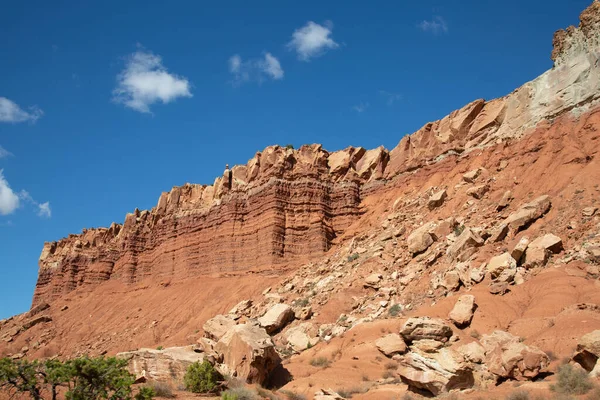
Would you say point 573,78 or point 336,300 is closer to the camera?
point 336,300

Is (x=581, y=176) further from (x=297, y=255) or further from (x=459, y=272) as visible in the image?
(x=297, y=255)

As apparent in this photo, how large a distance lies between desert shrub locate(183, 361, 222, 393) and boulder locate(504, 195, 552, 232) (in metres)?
15.0

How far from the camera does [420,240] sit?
87.4 ft

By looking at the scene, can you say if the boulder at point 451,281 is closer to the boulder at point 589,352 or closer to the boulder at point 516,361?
the boulder at point 516,361

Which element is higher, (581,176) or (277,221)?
(277,221)

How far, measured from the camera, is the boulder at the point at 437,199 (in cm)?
3169

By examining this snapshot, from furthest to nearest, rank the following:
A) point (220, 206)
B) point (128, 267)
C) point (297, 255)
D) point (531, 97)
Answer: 1. point (128, 267)
2. point (220, 206)
3. point (297, 255)
4. point (531, 97)

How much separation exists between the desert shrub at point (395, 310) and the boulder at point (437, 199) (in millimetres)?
11366

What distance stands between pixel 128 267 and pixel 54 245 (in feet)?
82.8

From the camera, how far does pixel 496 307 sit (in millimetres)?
18094

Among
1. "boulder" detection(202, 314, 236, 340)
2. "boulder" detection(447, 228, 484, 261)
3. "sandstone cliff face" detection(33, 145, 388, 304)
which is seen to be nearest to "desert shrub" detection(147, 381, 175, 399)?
"boulder" detection(202, 314, 236, 340)

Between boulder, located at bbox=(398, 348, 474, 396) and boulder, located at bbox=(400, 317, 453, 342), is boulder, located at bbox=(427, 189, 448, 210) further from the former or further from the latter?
boulder, located at bbox=(398, 348, 474, 396)

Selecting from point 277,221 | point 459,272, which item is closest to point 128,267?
point 277,221

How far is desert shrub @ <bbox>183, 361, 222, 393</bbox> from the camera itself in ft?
47.9
